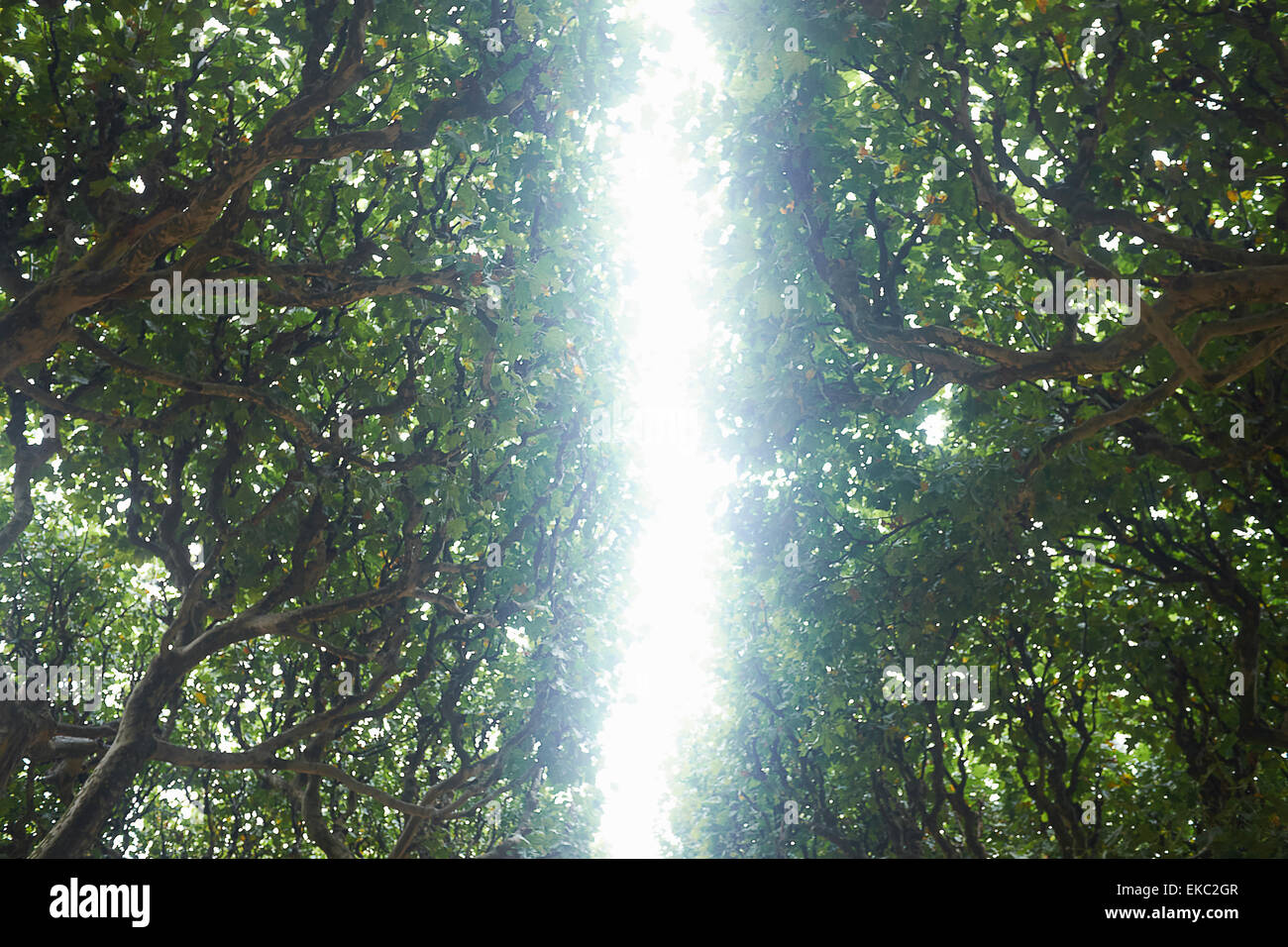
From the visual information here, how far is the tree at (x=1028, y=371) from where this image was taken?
7.22 meters

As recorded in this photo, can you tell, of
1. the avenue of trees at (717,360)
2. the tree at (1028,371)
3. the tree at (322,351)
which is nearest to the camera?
the tree at (1028,371)

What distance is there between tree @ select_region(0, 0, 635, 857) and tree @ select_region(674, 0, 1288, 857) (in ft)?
6.96

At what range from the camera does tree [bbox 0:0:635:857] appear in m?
7.80

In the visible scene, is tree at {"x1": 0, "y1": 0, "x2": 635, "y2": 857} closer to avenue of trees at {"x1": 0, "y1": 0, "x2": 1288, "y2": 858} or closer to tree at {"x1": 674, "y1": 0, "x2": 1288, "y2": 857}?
avenue of trees at {"x1": 0, "y1": 0, "x2": 1288, "y2": 858}

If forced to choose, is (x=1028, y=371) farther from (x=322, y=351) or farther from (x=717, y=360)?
→ (x=322, y=351)

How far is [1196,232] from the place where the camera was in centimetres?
922

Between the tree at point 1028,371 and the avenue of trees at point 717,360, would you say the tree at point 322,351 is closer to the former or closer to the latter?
the avenue of trees at point 717,360

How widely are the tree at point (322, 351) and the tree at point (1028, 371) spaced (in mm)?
2123

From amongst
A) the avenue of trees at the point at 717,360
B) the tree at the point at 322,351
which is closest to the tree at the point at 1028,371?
the avenue of trees at the point at 717,360

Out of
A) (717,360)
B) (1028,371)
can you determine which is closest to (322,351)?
(717,360)

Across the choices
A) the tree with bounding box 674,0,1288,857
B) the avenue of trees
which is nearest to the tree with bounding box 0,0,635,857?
the avenue of trees

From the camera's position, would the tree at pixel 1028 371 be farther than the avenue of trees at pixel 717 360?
No
